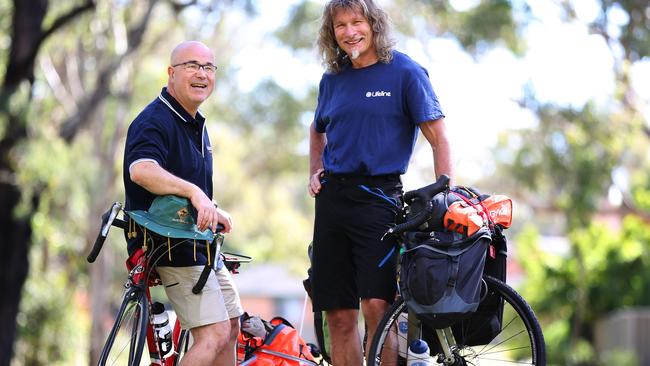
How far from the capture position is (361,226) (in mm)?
5375

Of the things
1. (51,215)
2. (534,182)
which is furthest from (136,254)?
(534,182)

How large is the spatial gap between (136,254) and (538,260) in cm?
1941

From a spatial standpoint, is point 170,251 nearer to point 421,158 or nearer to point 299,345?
point 299,345

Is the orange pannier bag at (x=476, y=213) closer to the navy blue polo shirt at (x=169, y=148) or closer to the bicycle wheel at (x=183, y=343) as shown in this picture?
the navy blue polo shirt at (x=169, y=148)

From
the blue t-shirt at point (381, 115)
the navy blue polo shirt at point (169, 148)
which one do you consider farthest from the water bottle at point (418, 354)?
the navy blue polo shirt at point (169, 148)

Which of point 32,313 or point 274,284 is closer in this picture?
point 32,313

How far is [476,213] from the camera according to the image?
16.5 ft

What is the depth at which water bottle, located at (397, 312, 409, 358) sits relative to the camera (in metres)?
5.28

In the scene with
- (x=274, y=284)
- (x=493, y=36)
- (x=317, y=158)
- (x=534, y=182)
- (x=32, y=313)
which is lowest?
(x=274, y=284)

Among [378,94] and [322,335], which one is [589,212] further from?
[378,94]

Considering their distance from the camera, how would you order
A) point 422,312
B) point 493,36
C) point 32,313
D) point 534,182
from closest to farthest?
point 422,312 < point 32,313 < point 493,36 < point 534,182

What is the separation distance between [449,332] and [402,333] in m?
0.25

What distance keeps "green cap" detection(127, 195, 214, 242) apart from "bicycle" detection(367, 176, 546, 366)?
0.93 meters

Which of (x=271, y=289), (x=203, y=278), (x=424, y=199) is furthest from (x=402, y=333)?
(x=271, y=289)
